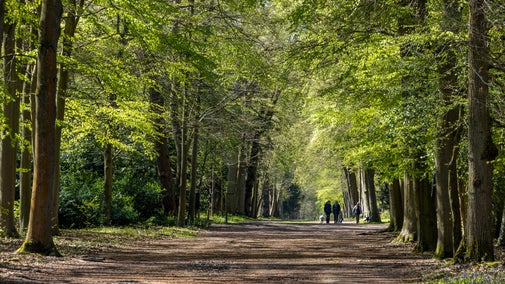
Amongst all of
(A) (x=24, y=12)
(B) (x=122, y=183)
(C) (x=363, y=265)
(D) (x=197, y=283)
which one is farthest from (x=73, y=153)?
(D) (x=197, y=283)

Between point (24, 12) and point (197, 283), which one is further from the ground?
point (24, 12)

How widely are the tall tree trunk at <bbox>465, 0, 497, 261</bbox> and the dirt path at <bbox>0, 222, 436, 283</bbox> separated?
4.25 ft

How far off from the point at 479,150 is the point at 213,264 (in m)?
5.78

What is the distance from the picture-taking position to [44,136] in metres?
13.2

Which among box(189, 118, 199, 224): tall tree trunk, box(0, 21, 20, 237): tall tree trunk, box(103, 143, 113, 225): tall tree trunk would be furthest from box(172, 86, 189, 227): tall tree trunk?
box(0, 21, 20, 237): tall tree trunk

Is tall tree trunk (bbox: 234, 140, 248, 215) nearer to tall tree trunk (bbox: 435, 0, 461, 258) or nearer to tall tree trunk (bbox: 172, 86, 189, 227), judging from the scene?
tall tree trunk (bbox: 172, 86, 189, 227)

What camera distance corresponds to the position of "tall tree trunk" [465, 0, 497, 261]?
12.6 metres

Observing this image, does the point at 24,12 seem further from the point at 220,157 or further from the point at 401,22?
the point at 220,157

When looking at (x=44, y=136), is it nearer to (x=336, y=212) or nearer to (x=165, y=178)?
(x=165, y=178)

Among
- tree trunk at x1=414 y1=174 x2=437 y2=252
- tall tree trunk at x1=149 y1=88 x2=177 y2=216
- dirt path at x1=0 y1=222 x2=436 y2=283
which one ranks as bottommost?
dirt path at x1=0 y1=222 x2=436 y2=283

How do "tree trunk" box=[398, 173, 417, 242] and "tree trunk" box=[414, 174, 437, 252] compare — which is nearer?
"tree trunk" box=[414, 174, 437, 252]

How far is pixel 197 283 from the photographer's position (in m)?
10.8

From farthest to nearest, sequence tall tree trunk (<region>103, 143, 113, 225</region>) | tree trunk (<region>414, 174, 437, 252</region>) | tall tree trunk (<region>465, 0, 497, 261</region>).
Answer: tall tree trunk (<region>103, 143, 113, 225</region>) < tree trunk (<region>414, 174, 437, 252</region>) < tall tree trunk (<region>465, 0, 497, 261</region>)

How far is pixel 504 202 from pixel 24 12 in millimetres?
14324
